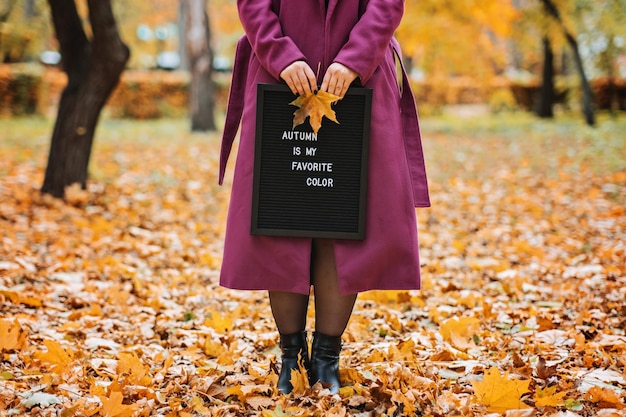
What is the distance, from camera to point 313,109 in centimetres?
245

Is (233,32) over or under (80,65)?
over

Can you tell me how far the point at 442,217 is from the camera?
7.32 metres

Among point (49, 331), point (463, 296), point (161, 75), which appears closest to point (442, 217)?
point (463, 296)

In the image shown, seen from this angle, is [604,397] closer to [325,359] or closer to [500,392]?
[500,392]

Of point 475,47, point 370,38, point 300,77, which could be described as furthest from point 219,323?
point 475,47

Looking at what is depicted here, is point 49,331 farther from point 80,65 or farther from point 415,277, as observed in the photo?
point 80,65

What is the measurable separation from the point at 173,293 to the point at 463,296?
5.76 ft

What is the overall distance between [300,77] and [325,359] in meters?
1.06

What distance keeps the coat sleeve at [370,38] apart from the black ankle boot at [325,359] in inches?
37.9

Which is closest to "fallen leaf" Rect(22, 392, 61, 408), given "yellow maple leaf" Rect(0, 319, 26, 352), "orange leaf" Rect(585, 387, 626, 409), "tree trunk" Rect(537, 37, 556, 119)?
"yellow maple leaf" Rect(0, 319, 26, 352)

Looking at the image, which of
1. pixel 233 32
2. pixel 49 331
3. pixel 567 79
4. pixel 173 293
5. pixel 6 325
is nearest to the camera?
pixel 6 325

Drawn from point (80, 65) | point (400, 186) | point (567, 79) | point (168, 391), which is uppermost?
point (567, 79)

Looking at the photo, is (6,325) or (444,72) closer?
(6,325)

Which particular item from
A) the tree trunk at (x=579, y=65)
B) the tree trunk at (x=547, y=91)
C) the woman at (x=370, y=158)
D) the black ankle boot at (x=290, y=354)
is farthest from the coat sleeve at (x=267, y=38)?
the tree trunk at (x=547, y=91)
